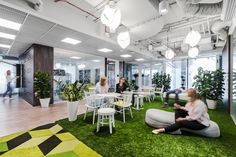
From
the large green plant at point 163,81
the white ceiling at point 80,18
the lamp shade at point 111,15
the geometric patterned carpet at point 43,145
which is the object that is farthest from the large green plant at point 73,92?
the large green plant at point 163,81

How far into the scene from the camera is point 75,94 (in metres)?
4.08

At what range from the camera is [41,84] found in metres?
5.64

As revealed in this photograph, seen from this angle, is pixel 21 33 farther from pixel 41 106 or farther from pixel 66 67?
pixel 66 67

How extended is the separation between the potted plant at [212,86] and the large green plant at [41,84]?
6480 millimetres

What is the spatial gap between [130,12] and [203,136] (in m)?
3.29

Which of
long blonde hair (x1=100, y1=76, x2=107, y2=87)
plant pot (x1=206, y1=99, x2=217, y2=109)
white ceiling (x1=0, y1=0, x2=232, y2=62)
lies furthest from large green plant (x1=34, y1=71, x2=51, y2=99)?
plant pot (x1=206, y1=99, x2=217, y2=109)

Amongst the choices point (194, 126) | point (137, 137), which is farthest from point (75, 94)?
point (194, 126)

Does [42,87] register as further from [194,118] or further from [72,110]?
[194,118]

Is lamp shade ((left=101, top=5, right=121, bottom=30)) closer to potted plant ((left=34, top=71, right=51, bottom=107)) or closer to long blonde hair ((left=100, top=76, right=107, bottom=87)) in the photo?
long blonde hair ((left=100, top=76, right=107, bottom=87))

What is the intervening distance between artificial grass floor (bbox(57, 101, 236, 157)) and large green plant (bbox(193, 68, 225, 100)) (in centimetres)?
234

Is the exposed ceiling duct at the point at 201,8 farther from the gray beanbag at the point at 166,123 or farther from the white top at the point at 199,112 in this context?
the gray beanbag at the point at 166,123

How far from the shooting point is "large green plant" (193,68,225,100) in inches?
218

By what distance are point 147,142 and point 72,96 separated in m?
2.44

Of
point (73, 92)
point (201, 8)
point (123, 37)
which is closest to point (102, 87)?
point (73, 92)
